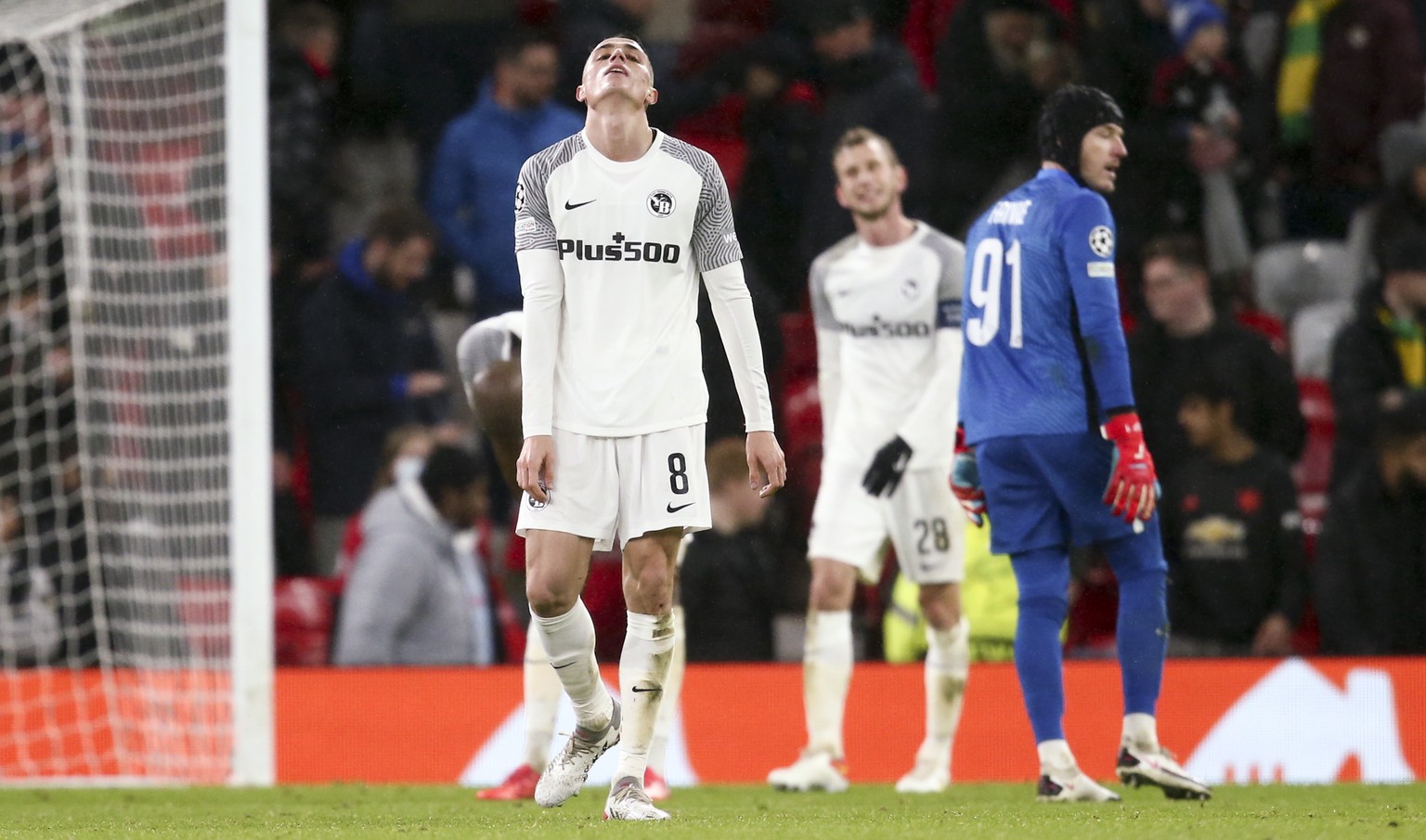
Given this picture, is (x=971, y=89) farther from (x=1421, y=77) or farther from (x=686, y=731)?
(x=686, y=731)

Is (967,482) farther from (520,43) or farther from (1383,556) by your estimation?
(520,43)

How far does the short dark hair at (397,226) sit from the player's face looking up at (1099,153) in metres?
4.37

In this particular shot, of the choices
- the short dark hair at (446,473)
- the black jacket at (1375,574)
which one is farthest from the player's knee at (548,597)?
the black jacket at (1375,574)

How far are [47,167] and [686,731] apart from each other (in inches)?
163

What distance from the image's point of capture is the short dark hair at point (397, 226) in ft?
30.6

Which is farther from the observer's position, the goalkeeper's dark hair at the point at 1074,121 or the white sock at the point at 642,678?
the goalkeeper's dark hair at the point at 1074,121

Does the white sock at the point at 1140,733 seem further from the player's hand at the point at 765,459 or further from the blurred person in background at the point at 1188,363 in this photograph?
the blurred person in background at the point at 1188,363

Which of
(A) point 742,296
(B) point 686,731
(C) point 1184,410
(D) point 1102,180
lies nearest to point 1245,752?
(C) point 1184,410

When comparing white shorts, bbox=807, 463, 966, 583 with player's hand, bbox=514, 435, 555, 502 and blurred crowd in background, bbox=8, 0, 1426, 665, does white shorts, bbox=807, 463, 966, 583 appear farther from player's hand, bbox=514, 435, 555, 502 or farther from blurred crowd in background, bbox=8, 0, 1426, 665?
player's hand, bbox=514, 435, 555, 502

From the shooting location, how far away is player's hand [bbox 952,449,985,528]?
592cm

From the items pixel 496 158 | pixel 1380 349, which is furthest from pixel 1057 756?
pixel 496 158

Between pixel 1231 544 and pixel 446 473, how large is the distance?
3321 mm

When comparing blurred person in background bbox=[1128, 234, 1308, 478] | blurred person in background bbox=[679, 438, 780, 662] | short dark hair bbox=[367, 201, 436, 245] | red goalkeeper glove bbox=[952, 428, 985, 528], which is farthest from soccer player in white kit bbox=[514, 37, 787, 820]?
short dark hair bbox=[367, 201, 436, 245]

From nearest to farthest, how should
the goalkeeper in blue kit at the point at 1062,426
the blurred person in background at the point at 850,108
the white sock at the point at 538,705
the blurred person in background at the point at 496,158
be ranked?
the goalkeeper in blue kit at the point at 1062,426
the white sock at the point at 538,705
the blurred person in background at the point at 850,108
the blurred person in background at the point at 496,158
